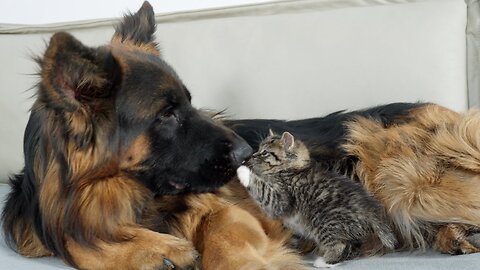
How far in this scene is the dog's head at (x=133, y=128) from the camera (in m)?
1.94

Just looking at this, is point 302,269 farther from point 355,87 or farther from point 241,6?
point 241,6

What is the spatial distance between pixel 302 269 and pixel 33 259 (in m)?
0.98

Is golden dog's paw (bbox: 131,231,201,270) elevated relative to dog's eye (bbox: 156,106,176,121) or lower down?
lower down

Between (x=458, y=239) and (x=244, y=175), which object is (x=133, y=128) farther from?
(x=458, y=239)

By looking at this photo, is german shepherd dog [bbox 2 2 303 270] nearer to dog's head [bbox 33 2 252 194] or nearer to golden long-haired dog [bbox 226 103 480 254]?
dog's head [bbox 33 2 252 194]

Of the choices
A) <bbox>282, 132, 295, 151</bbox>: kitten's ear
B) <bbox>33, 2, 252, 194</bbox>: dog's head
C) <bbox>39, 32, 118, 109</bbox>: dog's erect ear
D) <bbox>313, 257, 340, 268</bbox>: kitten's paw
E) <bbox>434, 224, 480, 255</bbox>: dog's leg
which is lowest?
<bbox>313, 257, 340, 268</bbox>: kitten's paw

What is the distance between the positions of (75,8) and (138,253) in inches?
103

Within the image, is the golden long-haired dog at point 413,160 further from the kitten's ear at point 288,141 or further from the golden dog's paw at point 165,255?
the golden dog's paw at point 165,255

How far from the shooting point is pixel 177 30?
3.29 meters

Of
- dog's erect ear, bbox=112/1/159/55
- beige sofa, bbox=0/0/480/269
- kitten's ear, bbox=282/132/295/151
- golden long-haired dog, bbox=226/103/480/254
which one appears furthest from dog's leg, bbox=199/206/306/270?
beige sofa, bbox=0/0/480/269

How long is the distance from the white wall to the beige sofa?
608 mm

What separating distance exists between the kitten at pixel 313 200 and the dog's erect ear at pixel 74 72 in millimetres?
617

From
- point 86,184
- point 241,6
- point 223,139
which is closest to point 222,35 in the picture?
point 241,6

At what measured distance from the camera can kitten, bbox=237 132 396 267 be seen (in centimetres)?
219
